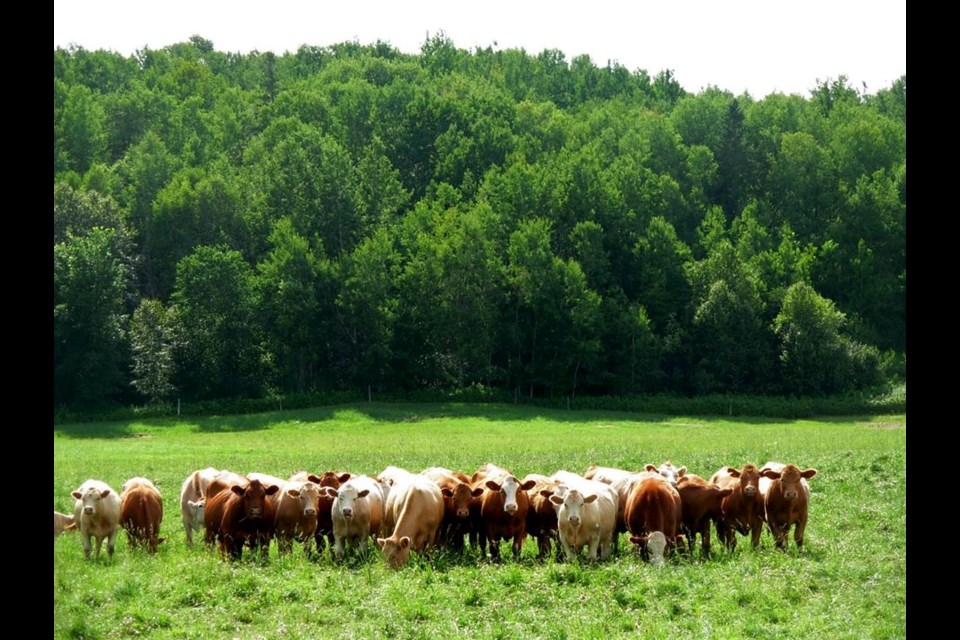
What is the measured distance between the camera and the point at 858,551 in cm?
1742

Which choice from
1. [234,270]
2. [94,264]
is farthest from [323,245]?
[94,264]

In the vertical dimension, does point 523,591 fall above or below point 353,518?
below

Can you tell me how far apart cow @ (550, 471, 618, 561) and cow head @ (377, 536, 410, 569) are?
8.36 feet

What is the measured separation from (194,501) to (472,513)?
5929mm

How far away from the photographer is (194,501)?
21094 millimetres

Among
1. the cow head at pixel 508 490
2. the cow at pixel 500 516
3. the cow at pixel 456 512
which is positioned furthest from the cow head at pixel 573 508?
the cow at pixel 456 512

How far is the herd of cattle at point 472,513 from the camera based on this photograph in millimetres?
17453

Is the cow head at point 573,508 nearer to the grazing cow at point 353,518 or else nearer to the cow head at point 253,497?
the grazing cow at point 353,518

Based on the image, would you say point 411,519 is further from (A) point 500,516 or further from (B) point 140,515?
(B) point 140,515

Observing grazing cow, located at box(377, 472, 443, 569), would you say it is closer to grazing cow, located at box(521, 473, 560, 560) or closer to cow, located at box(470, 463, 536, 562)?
cow, located at box(470, 463, 536, 562)

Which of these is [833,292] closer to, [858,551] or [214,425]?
[214,425]

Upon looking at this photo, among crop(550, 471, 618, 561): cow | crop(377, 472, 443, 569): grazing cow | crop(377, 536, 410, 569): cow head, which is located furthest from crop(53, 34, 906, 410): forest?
crop(550, 471, 618, 561): cow

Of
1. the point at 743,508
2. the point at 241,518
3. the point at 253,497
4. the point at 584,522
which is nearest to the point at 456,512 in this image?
the point at 584,522

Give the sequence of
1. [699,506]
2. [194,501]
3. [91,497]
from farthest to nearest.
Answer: [194,501] < [699,506] < [91,497]
